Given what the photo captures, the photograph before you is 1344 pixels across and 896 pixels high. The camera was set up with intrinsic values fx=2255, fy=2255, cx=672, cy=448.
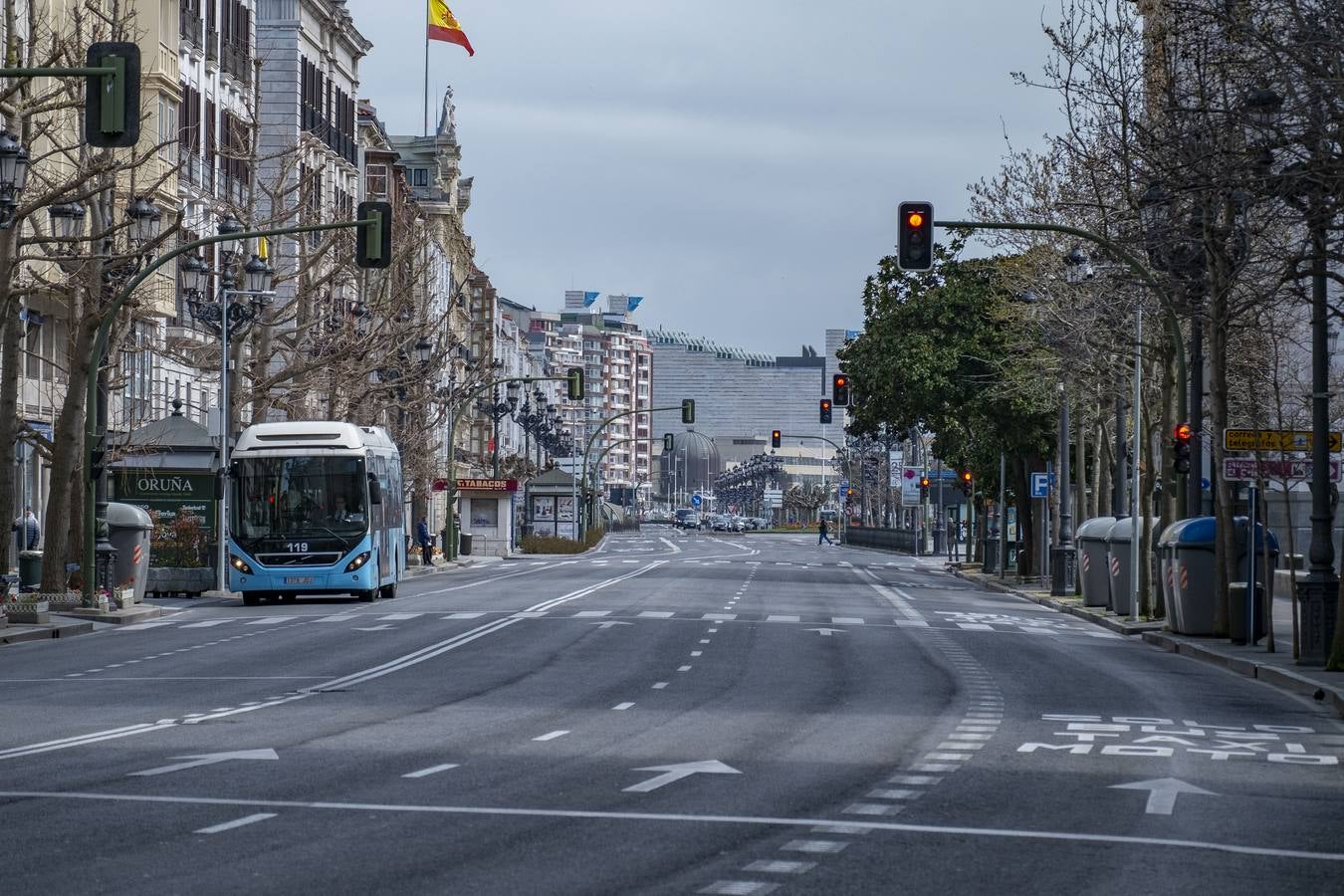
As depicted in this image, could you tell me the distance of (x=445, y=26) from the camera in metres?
82.8

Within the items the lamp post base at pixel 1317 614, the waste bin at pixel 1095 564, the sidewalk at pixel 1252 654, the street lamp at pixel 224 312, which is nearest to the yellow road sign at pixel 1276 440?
the lamp post base at pixel 1317 614

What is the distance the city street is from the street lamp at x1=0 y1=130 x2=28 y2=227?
222 inches

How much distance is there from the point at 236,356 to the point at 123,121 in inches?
1243

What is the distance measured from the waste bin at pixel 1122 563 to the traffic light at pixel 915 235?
961 cm

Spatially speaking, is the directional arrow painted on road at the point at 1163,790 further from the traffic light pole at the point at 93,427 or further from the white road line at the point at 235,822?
the traffic light pole at the point at 93,427

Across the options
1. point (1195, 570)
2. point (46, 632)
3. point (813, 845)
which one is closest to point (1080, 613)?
point (1195, 570)

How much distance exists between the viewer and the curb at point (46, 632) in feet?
101

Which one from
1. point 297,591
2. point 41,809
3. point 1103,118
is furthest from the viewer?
point 297,591

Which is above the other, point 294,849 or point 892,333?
point 892,333

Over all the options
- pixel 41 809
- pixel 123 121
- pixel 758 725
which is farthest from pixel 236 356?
pixel 41 809

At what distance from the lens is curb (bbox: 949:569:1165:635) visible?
3603 cm

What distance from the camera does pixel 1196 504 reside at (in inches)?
1415

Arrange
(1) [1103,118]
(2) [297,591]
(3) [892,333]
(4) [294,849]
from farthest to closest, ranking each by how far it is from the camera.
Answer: (3) [892,333] < (2) [297,591] < (1) [1103,118] < (4) [294,849]

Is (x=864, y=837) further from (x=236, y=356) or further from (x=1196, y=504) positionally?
(x=236, y=356)
